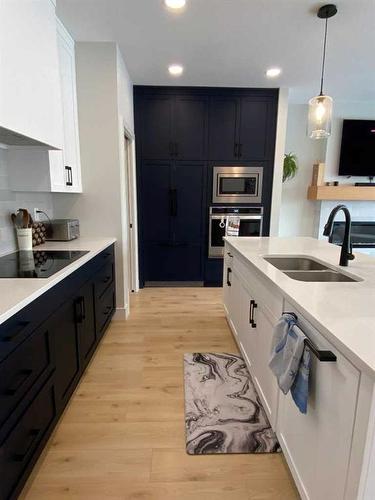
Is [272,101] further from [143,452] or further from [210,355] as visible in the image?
[143,452]

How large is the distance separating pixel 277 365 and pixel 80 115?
2.78 meters

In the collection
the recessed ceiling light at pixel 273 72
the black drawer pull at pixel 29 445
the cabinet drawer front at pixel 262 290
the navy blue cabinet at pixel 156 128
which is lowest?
the black drawer pull at pixel 29 445

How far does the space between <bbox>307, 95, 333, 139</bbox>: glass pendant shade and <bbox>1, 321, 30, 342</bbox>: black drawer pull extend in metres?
2.35

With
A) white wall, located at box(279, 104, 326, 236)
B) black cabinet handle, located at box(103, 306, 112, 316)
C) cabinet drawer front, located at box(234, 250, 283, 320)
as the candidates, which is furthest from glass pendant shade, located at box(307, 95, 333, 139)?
white wall, located at box(279, 104, 326, 236)

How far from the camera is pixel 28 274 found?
1.60m

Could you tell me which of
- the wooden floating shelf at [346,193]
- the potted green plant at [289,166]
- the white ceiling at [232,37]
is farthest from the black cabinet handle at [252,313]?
the wooden floating shelf at [346,193]

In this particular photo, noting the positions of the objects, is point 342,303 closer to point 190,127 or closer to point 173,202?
point 173,202

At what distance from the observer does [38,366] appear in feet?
4.50

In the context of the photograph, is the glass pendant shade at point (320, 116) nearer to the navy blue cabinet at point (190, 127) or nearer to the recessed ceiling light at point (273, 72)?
the recessed ceiling light at point (273, 72)

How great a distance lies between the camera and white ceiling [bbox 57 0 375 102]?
7.28 ft

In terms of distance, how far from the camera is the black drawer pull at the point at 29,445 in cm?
120

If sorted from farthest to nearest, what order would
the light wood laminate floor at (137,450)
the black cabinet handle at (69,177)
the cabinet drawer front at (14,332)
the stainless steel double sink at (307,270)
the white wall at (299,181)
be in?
the white wall at (299,181), the black cabinet handle at (69,177), the stainless steel double sink at (307,270), the light wood laminate floor at (137,450), the cabinet drawer front at (14,332)

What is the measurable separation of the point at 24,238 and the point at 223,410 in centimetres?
189

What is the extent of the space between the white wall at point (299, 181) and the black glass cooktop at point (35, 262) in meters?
3.81
